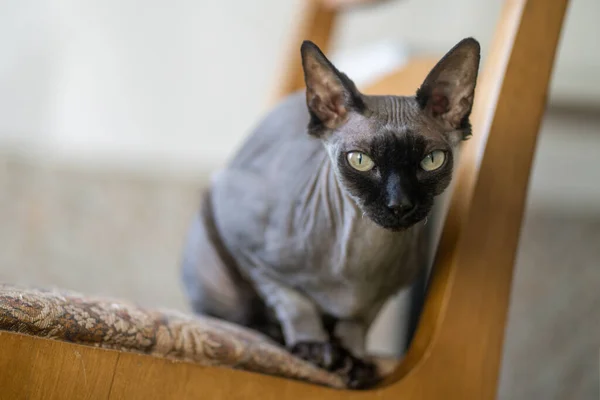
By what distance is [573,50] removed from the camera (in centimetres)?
199

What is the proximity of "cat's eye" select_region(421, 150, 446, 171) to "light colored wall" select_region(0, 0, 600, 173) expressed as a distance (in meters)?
1.36

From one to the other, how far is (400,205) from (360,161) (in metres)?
0.07

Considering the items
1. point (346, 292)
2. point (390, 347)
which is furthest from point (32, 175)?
point (346, 292)

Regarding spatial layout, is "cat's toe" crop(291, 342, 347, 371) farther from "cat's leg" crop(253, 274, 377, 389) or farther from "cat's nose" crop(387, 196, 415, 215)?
"cat's nose" crop(387, 196, 415, 215)

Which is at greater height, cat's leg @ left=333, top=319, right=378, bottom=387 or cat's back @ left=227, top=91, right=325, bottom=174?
cat's back @ left=227, top=91, right=325, bottom=174

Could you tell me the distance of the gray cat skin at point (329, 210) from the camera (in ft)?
2.28

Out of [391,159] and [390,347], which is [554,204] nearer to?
[390,347]

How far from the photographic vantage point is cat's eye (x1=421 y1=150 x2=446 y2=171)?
693 millimetres

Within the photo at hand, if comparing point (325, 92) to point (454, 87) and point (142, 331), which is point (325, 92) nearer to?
point (454, 87)

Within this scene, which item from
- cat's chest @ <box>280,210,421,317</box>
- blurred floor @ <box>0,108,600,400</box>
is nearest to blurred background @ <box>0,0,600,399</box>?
blurred floor @ <box>0,108,600,400</box>

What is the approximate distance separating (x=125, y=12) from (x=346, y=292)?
1485mm

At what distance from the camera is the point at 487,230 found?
0.82 m

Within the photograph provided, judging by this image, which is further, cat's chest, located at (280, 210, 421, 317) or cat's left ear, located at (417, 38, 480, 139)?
cat's chest, located at (280, 210, 421, 317)

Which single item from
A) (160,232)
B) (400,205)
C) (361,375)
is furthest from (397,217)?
(160,232)
